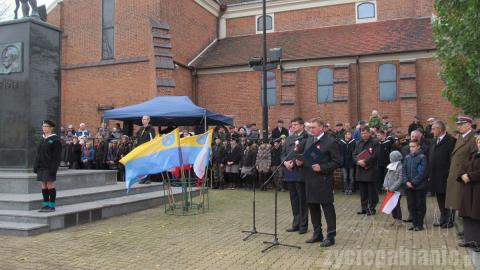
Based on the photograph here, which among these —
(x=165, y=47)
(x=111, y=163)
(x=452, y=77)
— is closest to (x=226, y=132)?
(x=111, y=163)

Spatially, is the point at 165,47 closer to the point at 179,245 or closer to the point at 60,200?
the point at 60,200

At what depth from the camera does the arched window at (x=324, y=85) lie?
24617 mm

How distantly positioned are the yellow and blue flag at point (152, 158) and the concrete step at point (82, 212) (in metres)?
0.70

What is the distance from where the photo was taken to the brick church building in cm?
2325

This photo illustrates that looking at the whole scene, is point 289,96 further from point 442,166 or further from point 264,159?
point 442,166

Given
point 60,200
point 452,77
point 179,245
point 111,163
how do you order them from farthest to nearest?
point 111,163, point 60,200, point 452,77, point 179,245

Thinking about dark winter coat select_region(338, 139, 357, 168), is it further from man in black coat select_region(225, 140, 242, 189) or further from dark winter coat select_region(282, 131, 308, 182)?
dark winter coat select_region(282, 131, 308, 182)

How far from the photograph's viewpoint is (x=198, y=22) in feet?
91.6

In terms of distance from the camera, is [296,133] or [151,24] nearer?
[296,133]

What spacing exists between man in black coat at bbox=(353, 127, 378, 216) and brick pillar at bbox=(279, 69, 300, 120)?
14.3 metres

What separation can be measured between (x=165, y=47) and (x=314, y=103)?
8754 millimetres

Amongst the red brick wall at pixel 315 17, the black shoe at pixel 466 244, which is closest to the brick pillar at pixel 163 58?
the red brick wall at pixel 315 17

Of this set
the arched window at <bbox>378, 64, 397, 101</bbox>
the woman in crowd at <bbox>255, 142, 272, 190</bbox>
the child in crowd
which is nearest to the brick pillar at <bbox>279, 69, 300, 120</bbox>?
the arched window at <bbox>378, 64, 397, 101</bbox>

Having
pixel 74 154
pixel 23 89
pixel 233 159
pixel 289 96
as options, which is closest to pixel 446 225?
pixel 233 159
